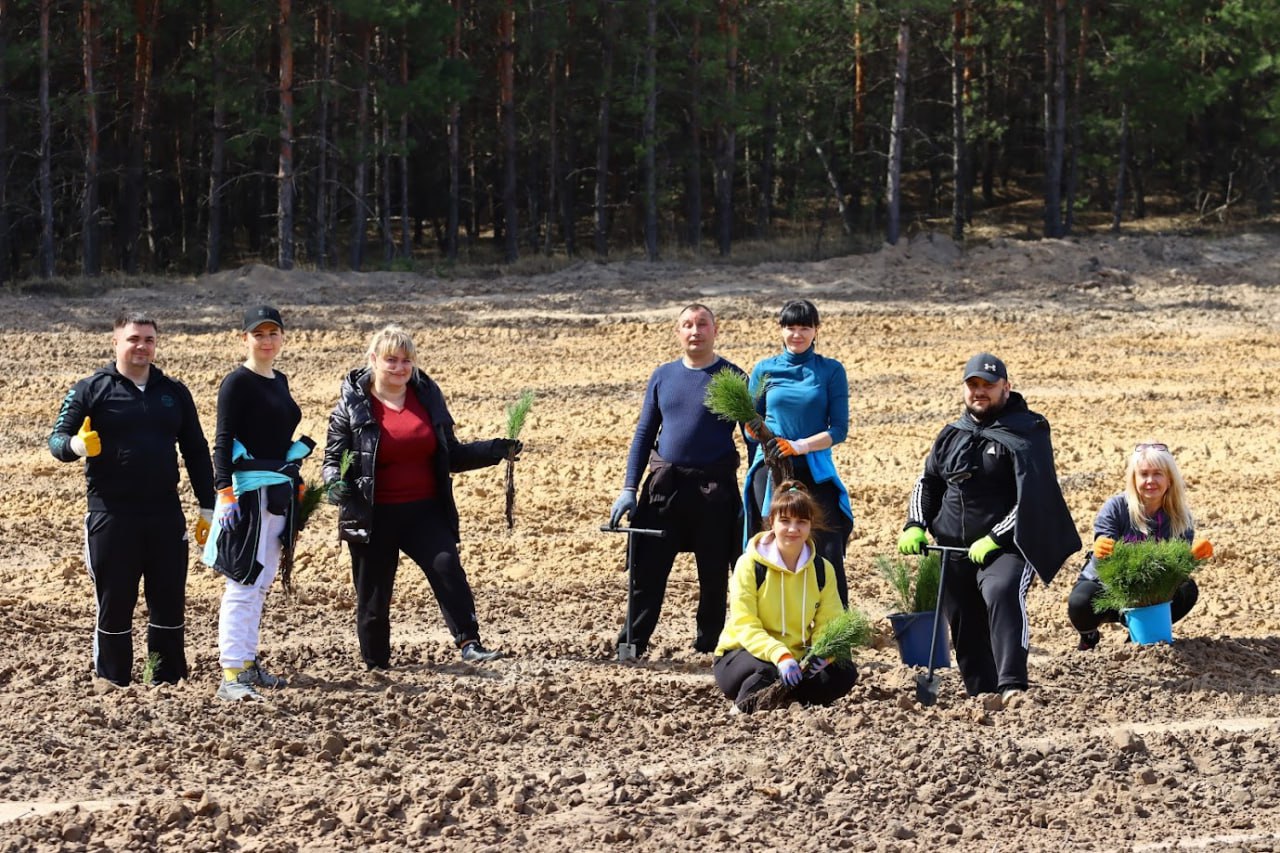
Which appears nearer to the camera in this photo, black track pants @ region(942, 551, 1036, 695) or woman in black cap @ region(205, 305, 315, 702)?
black track pants @ region(942, 551, 1036, 695)

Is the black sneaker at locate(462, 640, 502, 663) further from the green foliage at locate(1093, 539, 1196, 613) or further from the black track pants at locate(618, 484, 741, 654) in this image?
the green foliage at locate(1093, 539, 1196, 613)

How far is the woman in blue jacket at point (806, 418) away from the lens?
7484 millimetres

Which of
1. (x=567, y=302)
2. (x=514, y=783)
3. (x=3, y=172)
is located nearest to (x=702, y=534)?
(x=514, y=783)

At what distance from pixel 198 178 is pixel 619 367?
79.5ft

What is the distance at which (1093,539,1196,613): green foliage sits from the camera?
7473 millimetres

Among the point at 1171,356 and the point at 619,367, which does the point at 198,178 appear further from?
the point at 1171,356

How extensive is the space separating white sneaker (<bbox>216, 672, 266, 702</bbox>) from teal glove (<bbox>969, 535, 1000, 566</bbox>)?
3031 mm

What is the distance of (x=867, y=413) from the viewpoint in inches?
645

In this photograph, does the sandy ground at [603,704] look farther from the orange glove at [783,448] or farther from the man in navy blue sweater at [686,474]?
the orange glove at [783,448]

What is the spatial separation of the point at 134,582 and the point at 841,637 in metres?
3.01

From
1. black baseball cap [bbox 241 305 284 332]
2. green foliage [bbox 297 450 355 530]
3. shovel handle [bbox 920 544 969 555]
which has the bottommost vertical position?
shovel handle [bbox 920 544 969 555]

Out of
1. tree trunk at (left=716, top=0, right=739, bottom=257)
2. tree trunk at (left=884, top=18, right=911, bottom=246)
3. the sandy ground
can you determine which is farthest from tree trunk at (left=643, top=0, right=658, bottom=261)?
the sandy ground

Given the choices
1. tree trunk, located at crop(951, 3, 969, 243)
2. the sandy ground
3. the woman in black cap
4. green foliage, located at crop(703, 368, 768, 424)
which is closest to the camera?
the sandy ground

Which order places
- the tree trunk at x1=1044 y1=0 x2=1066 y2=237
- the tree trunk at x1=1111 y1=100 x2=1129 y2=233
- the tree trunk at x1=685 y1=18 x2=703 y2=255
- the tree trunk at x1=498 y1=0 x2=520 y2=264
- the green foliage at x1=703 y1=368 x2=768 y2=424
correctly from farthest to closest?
the tree trunk at x1=1111 y1=100 x2=1129 y2=233, the tree trunk at x1=1044 y1=0 x2=1066 y2=237, the tree trunk at x1=685 y1=18 x2=703 y2=255, the tree trunk at x1=498 y1=0 x2=520 y2=264, the green foliage at x1=703 y1=368 x2=768 y2=424
